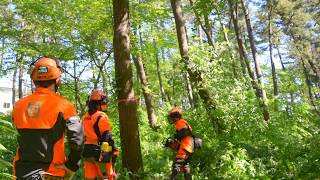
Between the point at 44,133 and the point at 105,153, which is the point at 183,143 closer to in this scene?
the point at 105,153

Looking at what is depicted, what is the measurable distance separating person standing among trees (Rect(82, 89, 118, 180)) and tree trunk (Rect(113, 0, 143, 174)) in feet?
2.01

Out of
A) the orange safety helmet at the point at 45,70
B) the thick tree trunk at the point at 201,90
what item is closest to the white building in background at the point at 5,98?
the thick tree trunk at the point at 201,90

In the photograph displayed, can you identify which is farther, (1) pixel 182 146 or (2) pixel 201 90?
(2) pixel 201 90

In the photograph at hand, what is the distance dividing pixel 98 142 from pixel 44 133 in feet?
11.7

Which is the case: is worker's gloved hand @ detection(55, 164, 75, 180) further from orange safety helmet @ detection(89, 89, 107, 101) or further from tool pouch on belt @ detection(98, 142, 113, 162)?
orange safety helmet @ detection(89, 89, 107, 101)

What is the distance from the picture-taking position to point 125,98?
8055 millimetres

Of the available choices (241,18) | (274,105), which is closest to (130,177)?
(274,105)

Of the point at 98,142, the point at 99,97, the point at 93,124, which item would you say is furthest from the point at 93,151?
the point at 99,97

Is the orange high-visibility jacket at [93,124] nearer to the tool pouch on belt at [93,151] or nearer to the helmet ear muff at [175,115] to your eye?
the tool pouch on belt at [93,151]

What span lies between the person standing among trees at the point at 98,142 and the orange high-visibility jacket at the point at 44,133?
321 centimetres

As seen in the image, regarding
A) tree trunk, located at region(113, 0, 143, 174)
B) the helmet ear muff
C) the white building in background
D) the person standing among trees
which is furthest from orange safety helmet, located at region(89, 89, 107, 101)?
the white building in background

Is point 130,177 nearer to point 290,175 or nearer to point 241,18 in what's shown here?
point 290,175

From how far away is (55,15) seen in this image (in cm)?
1489

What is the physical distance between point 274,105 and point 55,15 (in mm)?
9542
